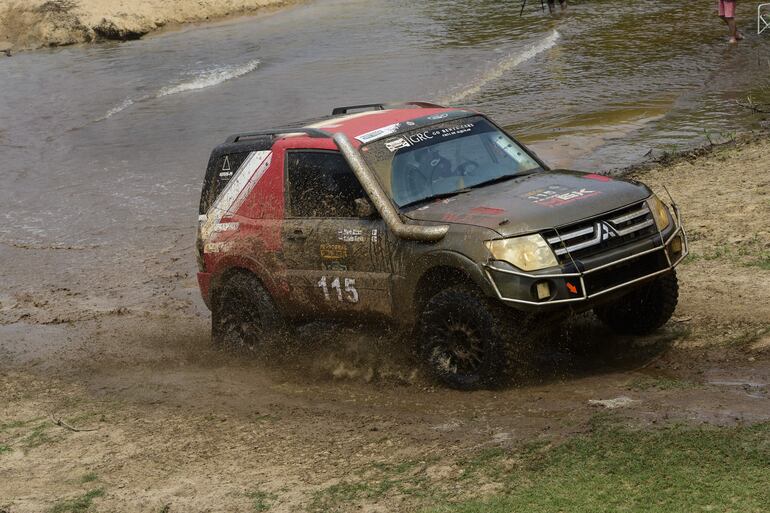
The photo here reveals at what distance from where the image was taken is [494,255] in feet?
21.8

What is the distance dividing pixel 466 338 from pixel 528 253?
0.77 meters

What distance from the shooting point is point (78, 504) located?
626cm

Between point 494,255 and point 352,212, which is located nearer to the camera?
point 494,255

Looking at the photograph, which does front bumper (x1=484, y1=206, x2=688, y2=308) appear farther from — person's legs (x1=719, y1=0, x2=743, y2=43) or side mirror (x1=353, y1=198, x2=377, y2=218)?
person's legs (x1=719, y1=0, x2=743, y2=43)

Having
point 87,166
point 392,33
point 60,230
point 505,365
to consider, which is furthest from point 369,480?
point 392,33

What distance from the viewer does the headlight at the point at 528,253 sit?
658 cm

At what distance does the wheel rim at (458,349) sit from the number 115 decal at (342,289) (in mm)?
831

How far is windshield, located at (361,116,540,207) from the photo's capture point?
24.9ft

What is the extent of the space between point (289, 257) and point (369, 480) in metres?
2.64

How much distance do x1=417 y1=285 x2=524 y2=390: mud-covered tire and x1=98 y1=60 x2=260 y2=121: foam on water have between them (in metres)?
19.0

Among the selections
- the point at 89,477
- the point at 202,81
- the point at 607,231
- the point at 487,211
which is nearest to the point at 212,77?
the point at 202,81

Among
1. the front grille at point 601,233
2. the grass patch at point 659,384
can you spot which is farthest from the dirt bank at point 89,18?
the grass patch at point 659,384

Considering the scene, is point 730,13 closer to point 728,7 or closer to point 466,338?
point 728,7

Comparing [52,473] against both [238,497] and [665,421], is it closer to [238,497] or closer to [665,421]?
[238,497]
